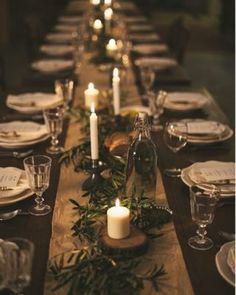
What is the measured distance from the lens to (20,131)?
199 centimetres

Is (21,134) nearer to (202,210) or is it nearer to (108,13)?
(202,210)

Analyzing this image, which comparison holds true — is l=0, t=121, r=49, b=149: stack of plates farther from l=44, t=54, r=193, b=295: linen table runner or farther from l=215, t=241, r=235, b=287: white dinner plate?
l=215, t=241, r=235, b=287: white dinner plate

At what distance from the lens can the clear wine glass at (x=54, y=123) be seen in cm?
184

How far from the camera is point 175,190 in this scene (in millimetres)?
1576

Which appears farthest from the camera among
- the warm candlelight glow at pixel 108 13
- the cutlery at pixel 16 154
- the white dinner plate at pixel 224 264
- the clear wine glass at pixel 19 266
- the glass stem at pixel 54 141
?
the warm candlelight glow at pixel 108 13

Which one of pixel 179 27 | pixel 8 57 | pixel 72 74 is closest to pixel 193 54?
pixel 8 57

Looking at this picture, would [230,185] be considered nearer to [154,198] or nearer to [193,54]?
[154,198]

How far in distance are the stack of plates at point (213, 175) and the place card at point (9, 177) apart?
1.58ft

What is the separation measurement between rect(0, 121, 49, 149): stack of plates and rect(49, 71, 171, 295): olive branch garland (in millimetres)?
179

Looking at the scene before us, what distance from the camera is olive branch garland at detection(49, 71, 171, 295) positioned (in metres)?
1.06

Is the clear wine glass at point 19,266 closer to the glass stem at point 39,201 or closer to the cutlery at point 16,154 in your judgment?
the glass stem at point 39,201

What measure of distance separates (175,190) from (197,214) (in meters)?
0.34

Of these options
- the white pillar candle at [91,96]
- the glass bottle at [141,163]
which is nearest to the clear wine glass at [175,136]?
the glass bottle at [141,163]

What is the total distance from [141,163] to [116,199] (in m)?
0.25
